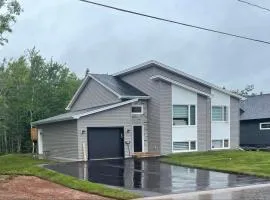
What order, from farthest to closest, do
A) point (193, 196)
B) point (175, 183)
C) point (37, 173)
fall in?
point (37, 173) → point (175, 183) → point (193, 196)

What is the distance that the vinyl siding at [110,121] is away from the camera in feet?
99.5

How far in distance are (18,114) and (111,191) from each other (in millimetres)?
36614

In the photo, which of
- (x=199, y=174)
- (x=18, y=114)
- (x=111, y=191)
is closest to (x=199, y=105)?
(x=199, y=174)

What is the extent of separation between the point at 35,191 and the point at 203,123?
65.4 feet

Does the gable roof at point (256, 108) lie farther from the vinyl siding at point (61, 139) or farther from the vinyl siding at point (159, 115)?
the vinyl siding at point (61, 139)

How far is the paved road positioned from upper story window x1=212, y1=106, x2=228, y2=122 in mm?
18597

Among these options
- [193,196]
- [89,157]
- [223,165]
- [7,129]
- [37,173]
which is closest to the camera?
[193,196]

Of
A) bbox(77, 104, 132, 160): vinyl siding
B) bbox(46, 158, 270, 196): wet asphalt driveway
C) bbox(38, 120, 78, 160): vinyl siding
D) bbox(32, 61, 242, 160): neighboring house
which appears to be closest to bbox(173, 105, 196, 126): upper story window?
bbox(32, 61, 242, 160): neighboring house

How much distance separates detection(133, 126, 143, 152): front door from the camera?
32.8 meters

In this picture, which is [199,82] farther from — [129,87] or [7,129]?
[7,129]

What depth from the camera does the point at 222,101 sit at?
36.1 meters

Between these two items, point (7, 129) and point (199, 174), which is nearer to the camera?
point (199, 174)

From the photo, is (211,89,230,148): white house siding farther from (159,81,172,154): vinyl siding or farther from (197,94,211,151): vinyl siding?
(159,81,172,154): vinyl siding

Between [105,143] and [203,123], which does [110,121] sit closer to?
[105,143]
